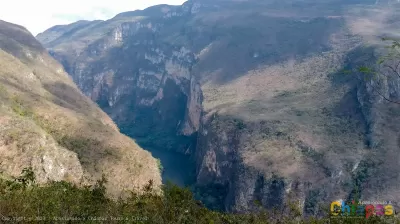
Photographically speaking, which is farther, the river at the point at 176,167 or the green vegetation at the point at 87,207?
the river at the point at 176,167

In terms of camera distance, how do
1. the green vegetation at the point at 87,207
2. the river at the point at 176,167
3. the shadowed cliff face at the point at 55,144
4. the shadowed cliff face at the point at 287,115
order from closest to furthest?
the green vegetation at the point at 87,207, the shadowed cliff face at the point at 55,144, the shadowed cliff face at the point at 287,115, the river at the point at 176,167

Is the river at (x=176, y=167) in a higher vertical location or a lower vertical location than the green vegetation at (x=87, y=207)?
lower

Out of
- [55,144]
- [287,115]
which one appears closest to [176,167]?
[287,115]

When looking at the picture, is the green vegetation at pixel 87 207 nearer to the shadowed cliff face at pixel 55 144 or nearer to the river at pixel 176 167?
the shadowed cliff face at pixel 55 144

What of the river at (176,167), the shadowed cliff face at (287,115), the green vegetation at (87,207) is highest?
the green vegetation at (87,207)

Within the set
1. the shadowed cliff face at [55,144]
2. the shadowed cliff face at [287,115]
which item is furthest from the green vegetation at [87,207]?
the shadowed cliff face at [287,115]

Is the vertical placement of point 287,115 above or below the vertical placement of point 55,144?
below

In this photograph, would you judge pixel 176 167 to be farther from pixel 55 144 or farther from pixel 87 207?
pixel 87 207

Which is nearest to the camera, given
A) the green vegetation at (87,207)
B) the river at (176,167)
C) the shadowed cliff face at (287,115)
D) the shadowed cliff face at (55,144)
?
the green vegetation at (87,207)

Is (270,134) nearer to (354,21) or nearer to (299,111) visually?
(299,111)

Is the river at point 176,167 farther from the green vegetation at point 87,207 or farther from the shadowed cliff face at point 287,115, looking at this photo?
the green vegetation at point 87,207
